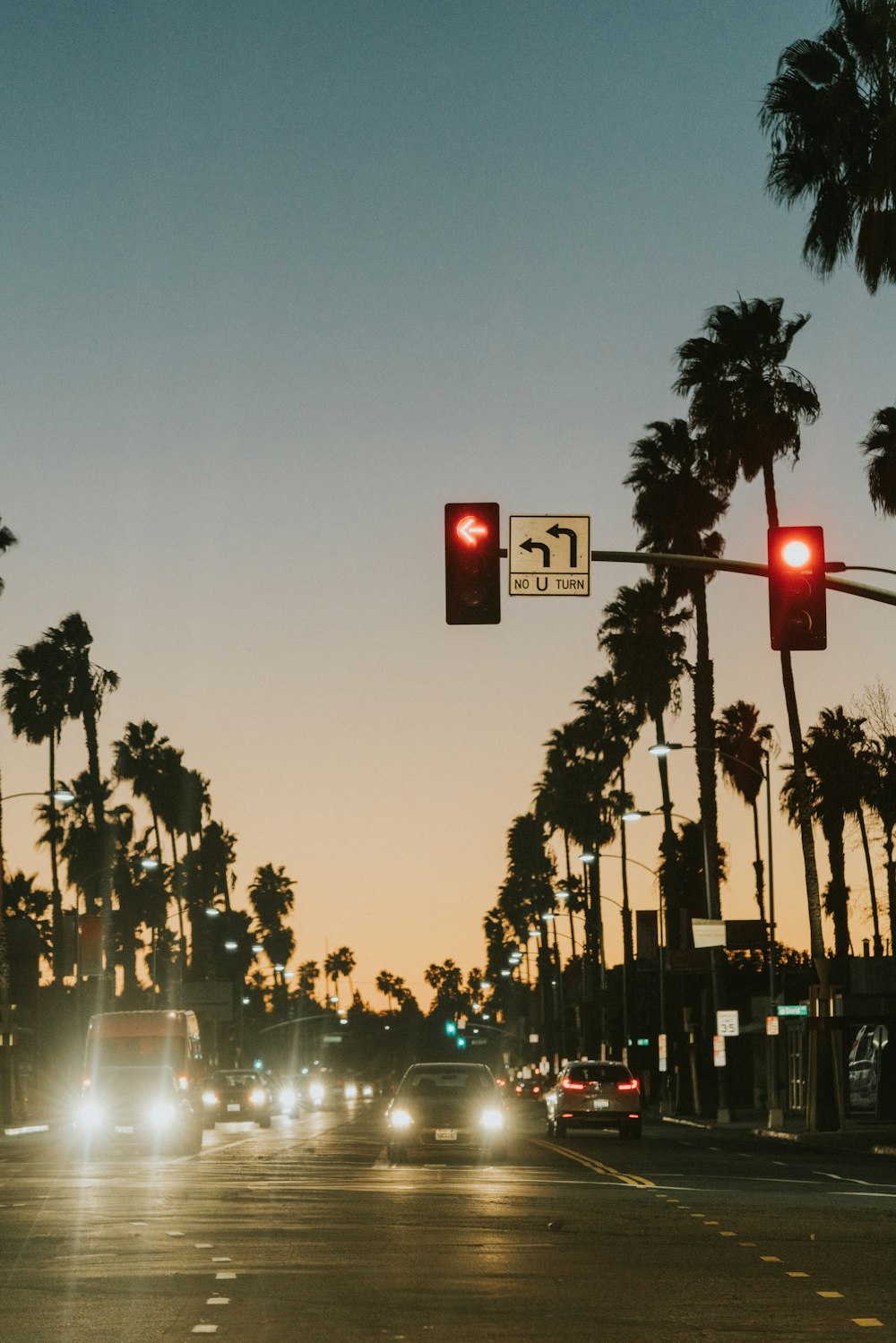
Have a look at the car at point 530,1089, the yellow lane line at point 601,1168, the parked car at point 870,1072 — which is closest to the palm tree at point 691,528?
the parked car at point 870,1072

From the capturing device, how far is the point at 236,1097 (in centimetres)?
5847

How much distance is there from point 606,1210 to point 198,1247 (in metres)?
5.36

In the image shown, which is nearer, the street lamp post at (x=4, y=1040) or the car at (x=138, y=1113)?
the car at (x=138, y=1113)

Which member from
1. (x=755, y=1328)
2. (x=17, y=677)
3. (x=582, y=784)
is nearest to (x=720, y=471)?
(x=755, y=1328)

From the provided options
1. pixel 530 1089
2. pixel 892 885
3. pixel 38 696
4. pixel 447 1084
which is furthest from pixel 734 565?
pixel 530 1089

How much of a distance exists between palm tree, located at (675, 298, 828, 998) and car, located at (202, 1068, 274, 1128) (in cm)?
2121

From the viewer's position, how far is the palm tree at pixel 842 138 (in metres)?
27.5

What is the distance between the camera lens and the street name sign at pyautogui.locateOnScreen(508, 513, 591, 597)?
16781 millimetres

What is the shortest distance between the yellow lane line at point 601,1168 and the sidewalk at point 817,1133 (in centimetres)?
534

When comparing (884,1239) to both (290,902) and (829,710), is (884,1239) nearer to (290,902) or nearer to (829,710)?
(829,710)

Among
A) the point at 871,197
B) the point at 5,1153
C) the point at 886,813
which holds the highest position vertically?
the point at 871,197

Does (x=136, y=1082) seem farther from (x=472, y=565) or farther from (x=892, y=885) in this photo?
(x=892, y=885)

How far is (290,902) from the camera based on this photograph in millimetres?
182750

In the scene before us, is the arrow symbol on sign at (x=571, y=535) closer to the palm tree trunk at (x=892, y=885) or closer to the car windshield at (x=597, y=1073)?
the car windshield at (x=597, y=1073)
